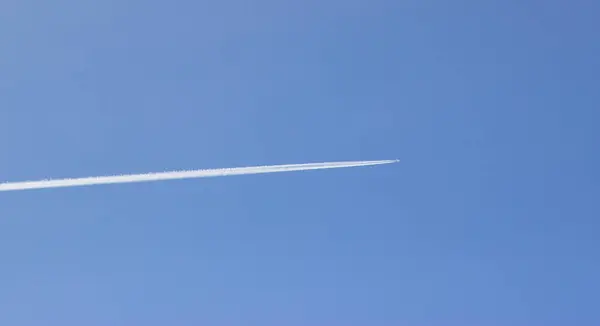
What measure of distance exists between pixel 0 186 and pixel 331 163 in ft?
21.1

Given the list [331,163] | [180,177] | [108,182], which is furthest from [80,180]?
[331,163]

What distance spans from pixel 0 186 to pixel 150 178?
2837 millimetres

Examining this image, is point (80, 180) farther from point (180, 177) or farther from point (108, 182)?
point (180, 177)

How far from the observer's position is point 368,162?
62.7 feet

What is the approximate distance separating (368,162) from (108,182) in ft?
16.9

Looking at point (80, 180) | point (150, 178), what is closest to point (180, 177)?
point (150, 178)

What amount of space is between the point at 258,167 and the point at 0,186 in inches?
195

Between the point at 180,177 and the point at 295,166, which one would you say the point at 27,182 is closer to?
the point at 180,177

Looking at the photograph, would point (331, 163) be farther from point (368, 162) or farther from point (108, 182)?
point (108, 182)

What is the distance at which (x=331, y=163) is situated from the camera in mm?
19188

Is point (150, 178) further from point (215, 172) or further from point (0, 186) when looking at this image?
point (0, 186)

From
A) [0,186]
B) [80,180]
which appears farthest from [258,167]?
[0,186]

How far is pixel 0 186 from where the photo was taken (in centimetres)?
1833

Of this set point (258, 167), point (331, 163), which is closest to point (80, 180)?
Answer: point (258, 167)
